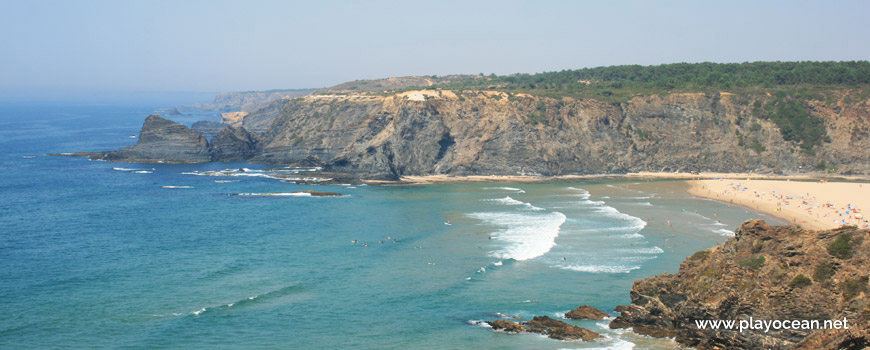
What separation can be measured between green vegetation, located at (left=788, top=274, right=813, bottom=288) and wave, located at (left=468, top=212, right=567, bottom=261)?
22.4 metres

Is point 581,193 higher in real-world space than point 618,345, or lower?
higher

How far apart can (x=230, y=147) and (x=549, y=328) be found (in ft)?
303

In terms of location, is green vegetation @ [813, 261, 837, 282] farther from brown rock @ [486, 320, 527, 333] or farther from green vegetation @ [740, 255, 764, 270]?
brown rock @ [486, 320, 527, 333]

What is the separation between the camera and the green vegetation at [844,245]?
25.2 metres

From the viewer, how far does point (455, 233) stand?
2176 inches

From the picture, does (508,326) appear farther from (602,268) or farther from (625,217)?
(625,217)

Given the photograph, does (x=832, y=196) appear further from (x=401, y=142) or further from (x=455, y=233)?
(x=401, y=142)

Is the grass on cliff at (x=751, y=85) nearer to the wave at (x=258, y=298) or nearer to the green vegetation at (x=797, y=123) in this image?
the green vegetation at (x=797, y=123)

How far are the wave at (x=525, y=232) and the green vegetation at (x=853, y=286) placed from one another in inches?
935

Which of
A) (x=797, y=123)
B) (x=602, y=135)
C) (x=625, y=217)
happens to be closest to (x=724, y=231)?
(x=625, y=217)

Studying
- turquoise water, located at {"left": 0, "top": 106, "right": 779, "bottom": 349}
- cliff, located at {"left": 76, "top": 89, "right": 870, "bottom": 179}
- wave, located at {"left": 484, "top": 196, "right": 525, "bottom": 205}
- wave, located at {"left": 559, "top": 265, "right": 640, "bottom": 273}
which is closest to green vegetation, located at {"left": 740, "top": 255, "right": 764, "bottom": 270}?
turquoise water, located at {"left": 0, "top": 106, "right": 779, "bottom": 349}

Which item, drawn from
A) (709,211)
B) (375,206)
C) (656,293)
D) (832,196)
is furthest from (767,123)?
(656,293)

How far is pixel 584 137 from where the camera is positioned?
98.5 metres

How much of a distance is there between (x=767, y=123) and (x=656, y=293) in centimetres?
7796
